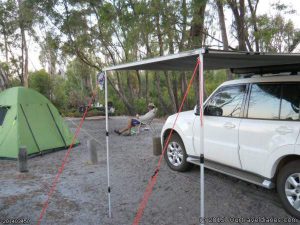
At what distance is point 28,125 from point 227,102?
18.1 ft

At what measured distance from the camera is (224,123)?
5.48 meters

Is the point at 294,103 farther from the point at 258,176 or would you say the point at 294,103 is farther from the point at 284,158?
the point at 258,176

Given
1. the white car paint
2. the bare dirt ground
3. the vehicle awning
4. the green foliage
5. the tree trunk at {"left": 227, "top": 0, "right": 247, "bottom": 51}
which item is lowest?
the bare dirt ground

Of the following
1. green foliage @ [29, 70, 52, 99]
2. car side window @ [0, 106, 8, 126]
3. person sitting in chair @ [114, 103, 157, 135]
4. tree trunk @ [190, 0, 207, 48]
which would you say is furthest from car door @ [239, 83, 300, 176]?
green foliage @ [29, 70, 52, 99]

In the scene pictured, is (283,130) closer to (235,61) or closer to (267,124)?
(267,124)

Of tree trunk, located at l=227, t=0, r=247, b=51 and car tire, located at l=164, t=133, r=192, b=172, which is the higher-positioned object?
tree trunk, located at l=227, t=0, r=247, b=51

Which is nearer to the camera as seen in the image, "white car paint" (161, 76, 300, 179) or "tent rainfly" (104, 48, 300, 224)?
"tent rainfly" (104, 48, 300, 224)

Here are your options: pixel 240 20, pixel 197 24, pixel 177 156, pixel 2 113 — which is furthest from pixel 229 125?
pixel 197 24

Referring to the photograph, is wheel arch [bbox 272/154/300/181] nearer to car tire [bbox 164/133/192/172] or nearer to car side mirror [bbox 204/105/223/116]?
car side mirror [bbox 204/105/223/116]

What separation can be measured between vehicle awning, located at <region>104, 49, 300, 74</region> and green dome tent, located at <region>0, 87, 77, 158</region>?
15.2 ft

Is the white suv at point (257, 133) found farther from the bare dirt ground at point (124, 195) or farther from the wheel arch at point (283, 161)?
the bare dirt ground at point (124, 195)

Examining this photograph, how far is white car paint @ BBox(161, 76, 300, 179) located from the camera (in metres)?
4.46

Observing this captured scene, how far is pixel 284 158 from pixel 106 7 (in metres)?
13.0

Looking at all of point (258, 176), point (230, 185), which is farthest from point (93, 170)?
point (258, 176)
